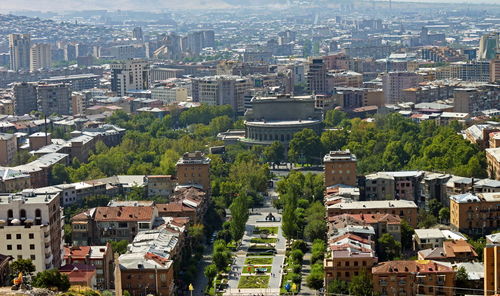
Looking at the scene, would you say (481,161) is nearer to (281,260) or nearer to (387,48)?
(281,260)

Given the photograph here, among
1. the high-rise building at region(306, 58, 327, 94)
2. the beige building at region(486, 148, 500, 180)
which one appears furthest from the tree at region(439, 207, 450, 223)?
the high-rise building at region(306, 58, 327, 94)

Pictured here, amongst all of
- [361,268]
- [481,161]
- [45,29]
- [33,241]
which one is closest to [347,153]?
[481,161]

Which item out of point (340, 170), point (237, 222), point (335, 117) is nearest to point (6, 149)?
point (340, 170)

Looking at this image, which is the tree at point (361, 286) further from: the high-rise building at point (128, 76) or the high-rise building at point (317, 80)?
the high-rise building at point (128, 76)

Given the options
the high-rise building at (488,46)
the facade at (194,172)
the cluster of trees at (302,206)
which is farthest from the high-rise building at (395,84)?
the facade at (194,172)

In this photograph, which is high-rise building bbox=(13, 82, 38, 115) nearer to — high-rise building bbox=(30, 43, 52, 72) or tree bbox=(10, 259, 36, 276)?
high-rise building bbox=(30, 43, 52, 72)
